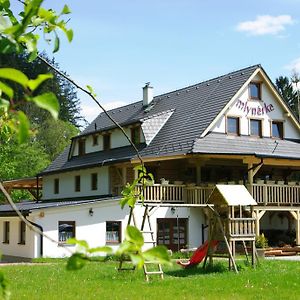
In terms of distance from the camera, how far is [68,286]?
44.6 ft

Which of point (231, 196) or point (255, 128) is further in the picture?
point (255, 128)

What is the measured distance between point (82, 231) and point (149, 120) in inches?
345

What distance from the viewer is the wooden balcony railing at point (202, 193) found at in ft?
90.3

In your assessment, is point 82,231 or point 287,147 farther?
point 287,147

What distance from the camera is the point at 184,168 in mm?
30500

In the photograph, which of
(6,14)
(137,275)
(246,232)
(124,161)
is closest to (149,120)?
(124,161)

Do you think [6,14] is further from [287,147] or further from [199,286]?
[287,147]

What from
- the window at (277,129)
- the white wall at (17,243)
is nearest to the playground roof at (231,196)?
the white wall at (17,243)

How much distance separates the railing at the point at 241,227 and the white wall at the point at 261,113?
12108 millimetres

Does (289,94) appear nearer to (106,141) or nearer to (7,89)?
(106,141)

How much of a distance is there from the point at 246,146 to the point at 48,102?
94.7ft

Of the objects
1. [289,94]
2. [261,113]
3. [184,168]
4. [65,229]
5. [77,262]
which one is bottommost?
[65,229]

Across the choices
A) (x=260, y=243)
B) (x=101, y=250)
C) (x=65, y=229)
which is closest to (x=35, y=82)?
(x=101, y=250)

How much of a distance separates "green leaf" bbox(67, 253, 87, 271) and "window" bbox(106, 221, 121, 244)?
25.0m
